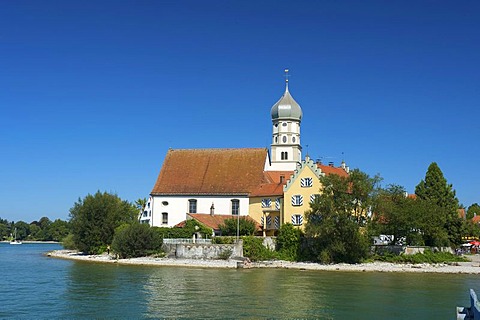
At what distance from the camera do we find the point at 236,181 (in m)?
70.4

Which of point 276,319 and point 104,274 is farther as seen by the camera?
point 104,274

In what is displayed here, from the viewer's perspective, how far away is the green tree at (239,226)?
61.8 m

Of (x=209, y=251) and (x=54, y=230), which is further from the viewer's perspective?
(x=54, y=230)

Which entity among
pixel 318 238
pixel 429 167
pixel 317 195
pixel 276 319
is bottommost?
pixel 276 319

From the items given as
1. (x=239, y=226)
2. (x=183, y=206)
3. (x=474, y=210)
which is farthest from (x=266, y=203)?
(x=474, y=210)

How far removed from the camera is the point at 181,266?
2126 inches

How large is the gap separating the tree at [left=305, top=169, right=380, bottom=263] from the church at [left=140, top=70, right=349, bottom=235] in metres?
6.25

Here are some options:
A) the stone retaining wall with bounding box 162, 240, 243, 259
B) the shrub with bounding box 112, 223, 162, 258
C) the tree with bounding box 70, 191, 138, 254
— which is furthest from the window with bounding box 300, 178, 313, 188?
the tree with bounding box 70, 191, 138, 254

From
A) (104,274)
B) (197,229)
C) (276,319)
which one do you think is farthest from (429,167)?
(276,319)

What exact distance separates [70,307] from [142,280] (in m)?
11.7

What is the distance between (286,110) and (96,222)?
28823mm

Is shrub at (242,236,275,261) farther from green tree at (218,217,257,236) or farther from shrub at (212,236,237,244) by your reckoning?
green tree at (218,217,257,236)

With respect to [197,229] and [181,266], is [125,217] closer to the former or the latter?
[197,229]

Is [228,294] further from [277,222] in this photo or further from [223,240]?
[277,222]
